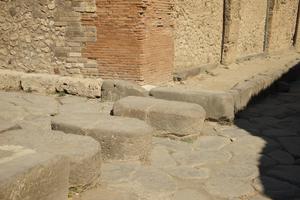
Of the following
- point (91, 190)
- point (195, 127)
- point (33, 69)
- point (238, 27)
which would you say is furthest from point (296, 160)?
point (238, 27)

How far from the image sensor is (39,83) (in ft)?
23.2

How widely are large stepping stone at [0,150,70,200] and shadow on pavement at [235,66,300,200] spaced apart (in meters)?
1.92

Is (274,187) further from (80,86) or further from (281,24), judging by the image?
(281,24)

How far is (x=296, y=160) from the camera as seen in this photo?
4398mm

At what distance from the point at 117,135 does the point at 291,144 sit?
2409 mm

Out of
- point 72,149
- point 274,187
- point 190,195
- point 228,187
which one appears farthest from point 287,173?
point 72,149

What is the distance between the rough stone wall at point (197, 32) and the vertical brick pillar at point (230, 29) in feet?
0.55

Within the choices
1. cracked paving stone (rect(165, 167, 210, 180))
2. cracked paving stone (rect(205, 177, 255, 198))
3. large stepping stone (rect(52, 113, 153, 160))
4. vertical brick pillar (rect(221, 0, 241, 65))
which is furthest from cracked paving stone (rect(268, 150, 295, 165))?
vertical brick pillar (rect(221, 0, 241, 65))

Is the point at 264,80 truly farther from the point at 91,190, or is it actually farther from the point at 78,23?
the point at 91,190

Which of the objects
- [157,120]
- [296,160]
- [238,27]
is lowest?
[296,160]

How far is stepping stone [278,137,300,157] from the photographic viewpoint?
4673 millimetres

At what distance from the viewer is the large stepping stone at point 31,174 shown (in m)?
2.45

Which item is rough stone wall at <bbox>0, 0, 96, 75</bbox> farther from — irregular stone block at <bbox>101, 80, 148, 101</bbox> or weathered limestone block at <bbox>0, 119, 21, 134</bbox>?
weathered limestone block at <bbox>0, 119, 21, 134</bbox>

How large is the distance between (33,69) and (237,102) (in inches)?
158
